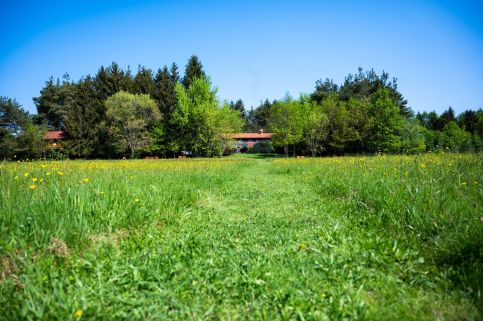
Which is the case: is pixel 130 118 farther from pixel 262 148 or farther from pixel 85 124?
pixel 262 148

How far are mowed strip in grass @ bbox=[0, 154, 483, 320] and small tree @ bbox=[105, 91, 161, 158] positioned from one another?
3629 cm

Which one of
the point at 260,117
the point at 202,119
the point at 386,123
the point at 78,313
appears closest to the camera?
the point at 78,313

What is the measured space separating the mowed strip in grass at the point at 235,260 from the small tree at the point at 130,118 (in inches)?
1429

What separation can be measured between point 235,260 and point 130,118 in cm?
4025

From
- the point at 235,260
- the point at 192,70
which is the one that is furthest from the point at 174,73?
the point at 235,260

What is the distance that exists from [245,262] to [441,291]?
7.42ft

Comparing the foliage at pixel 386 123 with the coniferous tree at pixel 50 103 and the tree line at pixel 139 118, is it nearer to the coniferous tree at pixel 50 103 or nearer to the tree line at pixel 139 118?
the tree line at pixel 139 118

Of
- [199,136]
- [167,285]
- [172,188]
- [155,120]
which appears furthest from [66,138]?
[167,285]

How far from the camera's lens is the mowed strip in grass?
2.50m

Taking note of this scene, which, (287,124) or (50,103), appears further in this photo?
(50,103)

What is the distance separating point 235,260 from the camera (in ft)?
11.5

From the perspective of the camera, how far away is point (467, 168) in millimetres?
7078

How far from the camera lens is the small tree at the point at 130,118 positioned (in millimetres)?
38344

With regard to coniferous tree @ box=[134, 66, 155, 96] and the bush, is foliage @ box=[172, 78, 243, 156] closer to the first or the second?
coniferous tree @ box=[134, 66, 155, 96]
